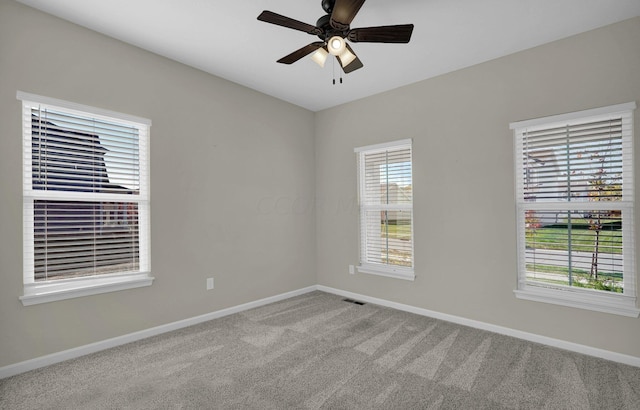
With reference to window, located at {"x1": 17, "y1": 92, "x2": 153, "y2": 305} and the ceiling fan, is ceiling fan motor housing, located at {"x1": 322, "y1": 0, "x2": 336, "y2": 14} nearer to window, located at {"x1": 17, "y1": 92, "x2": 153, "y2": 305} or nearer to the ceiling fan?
the ceiling fan

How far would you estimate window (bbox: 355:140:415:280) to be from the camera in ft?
12.7

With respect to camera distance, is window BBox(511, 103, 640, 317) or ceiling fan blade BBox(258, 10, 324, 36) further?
window BBox(511, 103, 640, 317)

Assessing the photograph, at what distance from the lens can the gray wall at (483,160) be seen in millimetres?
2604

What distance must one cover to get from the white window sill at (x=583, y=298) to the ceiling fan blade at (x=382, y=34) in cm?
252

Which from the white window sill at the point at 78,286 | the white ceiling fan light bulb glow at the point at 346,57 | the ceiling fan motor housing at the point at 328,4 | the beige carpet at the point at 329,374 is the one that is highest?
the ceiling fan motor housing at the point at 328,4

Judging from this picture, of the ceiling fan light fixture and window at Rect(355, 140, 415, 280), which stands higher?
the ceiling fan light fixture

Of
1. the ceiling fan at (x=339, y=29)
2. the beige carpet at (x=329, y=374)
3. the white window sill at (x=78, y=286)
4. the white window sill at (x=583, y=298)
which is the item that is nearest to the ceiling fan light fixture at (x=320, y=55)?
the ceiling fan at (x=339, y=29)

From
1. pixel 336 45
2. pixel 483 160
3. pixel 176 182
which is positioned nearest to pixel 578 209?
pixel 483 160

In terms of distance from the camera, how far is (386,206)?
407 cm

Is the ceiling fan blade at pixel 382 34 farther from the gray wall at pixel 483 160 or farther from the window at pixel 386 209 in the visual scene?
the window at pixel 386 209

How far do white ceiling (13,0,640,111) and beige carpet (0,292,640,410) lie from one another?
2.73 m

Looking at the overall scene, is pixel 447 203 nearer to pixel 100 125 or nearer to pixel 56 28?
pixel 100 125

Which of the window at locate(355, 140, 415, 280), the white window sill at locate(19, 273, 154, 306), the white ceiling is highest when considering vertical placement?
the white ceiling

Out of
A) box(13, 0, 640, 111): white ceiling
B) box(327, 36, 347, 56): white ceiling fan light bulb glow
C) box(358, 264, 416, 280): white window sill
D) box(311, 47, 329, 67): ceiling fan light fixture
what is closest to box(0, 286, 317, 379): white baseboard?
box(358, 264, 416, 280): white window sill
